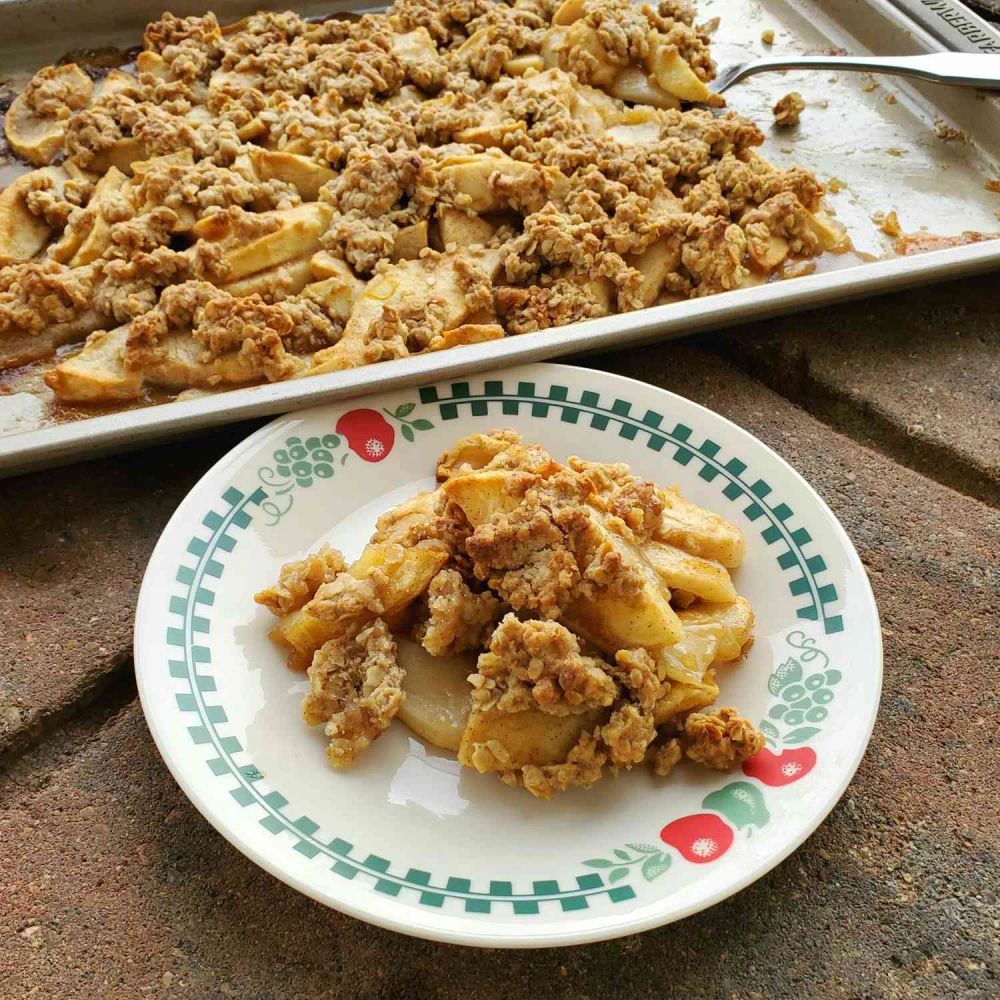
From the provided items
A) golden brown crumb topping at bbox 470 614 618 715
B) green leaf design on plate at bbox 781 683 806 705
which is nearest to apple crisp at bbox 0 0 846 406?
golden brown crumb topping at bbox 470 614 618 715

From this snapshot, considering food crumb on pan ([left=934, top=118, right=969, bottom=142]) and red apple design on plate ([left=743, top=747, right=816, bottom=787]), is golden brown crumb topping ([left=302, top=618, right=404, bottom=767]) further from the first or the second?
food crumb on pan ([left=934, top=118, right=969, bottom=142])

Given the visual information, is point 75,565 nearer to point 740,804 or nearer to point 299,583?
point 299,583

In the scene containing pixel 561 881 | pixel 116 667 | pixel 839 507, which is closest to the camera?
pixel 561 881

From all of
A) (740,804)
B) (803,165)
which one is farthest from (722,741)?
(803,165)

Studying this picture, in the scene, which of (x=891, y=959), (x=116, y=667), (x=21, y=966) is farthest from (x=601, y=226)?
(x=21, y=966)

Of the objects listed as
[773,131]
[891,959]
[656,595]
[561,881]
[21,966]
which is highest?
[773,131]

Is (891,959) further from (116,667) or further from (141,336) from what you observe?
(141,336)

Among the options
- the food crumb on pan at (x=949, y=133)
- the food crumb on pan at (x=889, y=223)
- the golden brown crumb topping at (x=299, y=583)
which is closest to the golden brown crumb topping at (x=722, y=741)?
the golden brown crumb topping at (x=299, y=583)
